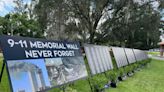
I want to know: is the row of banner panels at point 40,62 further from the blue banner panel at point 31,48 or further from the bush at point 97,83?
the bush at point 97,83

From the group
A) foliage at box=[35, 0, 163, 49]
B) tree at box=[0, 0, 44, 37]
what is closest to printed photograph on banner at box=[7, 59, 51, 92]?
foliage at box=[35, 0, 163, 49]

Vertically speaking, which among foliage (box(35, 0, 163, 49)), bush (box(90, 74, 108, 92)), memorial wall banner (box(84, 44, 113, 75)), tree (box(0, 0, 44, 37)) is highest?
tree (box(0, 0, 44, 37))

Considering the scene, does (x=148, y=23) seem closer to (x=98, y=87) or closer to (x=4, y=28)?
(x=98, y=87)

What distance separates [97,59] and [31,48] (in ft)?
12.5

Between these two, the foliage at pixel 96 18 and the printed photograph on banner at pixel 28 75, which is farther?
the foliage at pixel 96 18

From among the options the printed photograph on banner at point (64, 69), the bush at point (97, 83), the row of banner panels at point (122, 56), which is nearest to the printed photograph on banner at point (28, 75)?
the printed photograph on banner at point (64, 69)

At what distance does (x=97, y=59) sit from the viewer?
8.55 metres

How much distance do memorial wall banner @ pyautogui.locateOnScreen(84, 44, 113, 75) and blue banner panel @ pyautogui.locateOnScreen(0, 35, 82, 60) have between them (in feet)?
3.98

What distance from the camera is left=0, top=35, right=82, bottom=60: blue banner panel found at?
4395 millimetres

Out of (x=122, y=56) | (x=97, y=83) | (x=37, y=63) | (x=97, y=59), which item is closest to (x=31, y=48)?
(x=37, y=63)

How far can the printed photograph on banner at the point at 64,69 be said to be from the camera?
17.9 feet

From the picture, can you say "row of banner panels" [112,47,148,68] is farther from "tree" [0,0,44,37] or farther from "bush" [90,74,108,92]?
"tree" [0,0,44,37]

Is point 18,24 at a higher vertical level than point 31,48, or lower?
higher

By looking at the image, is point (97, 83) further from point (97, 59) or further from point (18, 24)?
point (18, 24)
